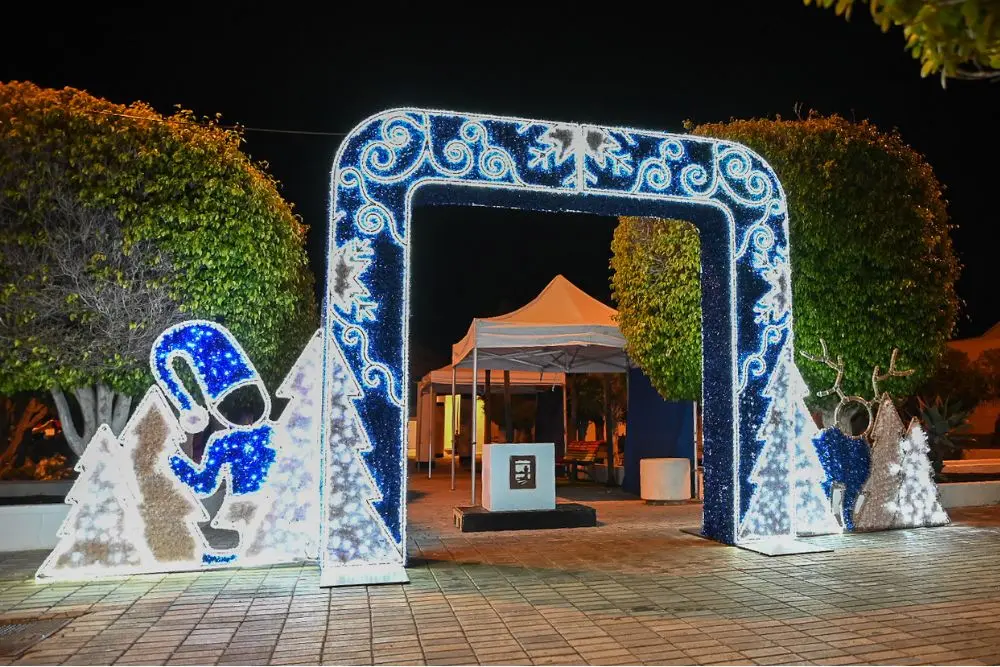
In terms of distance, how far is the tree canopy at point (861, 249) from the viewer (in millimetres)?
9047

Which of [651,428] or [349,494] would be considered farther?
[651,428]

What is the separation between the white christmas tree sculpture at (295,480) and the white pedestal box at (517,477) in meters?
2.64

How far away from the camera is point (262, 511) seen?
6.50m

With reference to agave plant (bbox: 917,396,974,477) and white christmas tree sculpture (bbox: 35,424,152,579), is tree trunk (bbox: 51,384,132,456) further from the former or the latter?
agave plant (bbox: 917,396,974,477)

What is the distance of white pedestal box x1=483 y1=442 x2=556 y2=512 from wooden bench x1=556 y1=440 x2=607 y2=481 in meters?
6.08

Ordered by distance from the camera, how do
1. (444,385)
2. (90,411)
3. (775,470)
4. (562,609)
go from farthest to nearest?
(444,385), (90,411), (775,470), (562,609)

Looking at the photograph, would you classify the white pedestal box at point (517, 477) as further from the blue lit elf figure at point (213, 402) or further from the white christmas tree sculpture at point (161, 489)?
the white christmas tree sculpture at point (161, 489)

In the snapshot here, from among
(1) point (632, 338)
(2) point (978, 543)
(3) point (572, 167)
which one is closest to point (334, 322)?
(3) point (572, 167)

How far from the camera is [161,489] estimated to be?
6324mm

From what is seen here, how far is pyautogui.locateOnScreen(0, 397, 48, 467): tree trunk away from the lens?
42.0ft

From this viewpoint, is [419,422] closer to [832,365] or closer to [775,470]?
[832,365]

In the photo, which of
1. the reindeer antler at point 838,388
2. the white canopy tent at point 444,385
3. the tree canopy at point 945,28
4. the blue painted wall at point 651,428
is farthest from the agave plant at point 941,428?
the tree canopy at point 945,28

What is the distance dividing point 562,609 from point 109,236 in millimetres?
5965

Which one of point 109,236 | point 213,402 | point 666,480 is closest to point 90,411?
point 109,236
